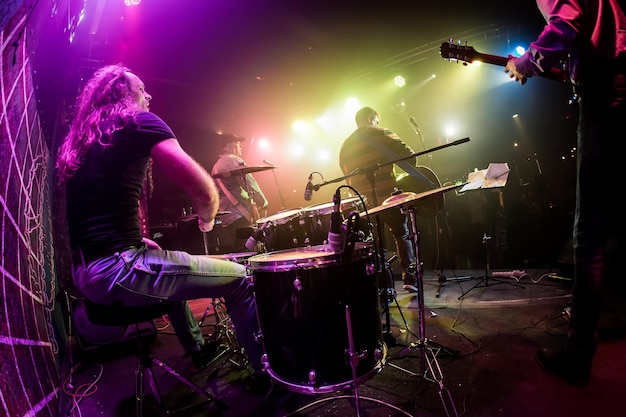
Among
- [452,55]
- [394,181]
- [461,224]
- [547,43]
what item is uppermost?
[452,55]

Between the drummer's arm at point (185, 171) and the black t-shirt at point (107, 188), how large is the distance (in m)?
0.07

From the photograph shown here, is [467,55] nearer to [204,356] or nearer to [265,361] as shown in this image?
[265,361]

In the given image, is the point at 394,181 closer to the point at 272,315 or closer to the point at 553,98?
the point at 272,315

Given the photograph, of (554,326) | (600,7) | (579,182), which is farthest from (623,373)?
(600,7)

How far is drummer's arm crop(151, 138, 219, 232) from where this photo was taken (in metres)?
1.69

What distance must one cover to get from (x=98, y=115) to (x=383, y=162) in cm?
340

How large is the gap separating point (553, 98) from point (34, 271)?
972cm

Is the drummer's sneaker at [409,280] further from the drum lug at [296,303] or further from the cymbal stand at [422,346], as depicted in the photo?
the drum lug at [296,303]

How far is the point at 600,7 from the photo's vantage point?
6.16 feet

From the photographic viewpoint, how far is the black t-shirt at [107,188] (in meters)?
1.71

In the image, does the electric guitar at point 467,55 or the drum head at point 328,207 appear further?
the electric guitar at point 467,55

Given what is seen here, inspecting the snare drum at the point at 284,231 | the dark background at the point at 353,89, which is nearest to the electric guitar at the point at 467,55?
the dark background at the point at 353,89

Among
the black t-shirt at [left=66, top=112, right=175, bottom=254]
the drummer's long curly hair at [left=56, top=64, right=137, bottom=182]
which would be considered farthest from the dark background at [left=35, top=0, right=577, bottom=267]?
the black t-shirt at [left=66, top=112, right=175, bottom=254]

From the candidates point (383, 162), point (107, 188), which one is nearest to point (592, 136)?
point (383, 162)
